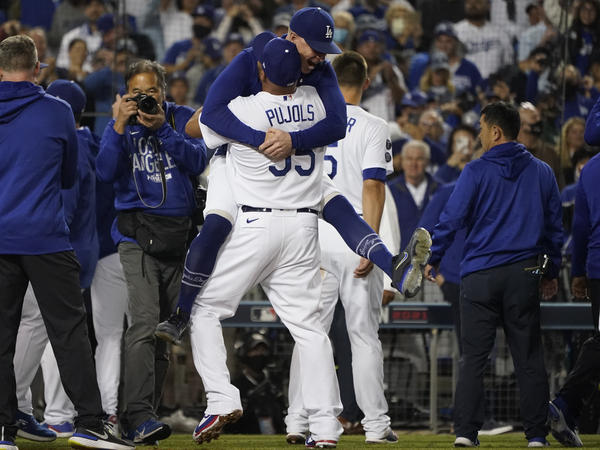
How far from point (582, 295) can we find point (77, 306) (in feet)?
9.82

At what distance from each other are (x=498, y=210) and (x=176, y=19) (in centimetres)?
640

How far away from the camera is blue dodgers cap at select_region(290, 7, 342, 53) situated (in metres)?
4.63

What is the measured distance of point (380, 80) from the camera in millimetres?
10414

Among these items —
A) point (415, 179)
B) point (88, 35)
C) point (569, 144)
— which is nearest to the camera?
point (569, 144)

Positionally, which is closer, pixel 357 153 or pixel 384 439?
pixel 384 439

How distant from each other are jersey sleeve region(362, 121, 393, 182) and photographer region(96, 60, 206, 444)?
3.35 ft

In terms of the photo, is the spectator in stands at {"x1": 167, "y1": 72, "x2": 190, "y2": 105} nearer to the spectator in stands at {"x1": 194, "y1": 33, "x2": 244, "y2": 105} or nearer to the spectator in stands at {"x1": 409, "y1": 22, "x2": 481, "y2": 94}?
the spectator in stands at {"x1": 194, "y1": 33, "x2": 244, "y2": 105}

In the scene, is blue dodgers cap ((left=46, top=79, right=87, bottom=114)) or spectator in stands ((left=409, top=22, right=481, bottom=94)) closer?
blue dodgers cap ((left=46, top=79, right=87, bottom=114))

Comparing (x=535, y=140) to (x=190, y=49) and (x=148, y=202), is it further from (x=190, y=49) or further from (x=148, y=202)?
(x=148, y=202)

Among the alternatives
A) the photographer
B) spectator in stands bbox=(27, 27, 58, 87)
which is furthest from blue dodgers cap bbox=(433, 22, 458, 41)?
the photographer

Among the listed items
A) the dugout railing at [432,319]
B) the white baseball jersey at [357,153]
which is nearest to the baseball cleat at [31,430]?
the dugout railing at [432,319]

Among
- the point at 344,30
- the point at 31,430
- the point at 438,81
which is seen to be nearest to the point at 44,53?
the point at 344,30

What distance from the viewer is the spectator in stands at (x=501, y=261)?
552cm

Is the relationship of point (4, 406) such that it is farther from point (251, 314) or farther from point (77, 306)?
point (251, 314)
